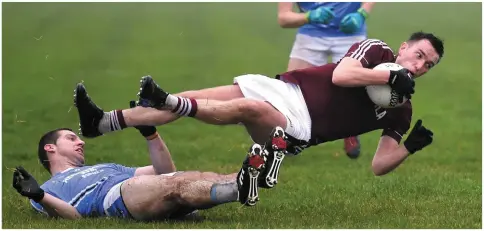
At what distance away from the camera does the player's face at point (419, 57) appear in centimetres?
658

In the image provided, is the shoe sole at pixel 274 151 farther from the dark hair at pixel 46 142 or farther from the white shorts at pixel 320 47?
the white shorts at pixel 320 47

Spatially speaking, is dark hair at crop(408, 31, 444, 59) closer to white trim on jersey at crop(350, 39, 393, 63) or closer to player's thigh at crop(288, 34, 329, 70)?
white trim on jersey at crop(350, 39, 393, 63)

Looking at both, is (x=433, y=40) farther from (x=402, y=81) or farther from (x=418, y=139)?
(x=418, y=139)

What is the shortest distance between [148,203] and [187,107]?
66cm

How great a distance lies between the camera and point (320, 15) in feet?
31.2

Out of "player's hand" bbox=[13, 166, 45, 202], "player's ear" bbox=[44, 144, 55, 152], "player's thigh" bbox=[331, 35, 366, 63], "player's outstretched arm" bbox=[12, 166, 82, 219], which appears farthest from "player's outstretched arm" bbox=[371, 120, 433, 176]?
"player's thigh" bbox=[331, 35, 366, 63]

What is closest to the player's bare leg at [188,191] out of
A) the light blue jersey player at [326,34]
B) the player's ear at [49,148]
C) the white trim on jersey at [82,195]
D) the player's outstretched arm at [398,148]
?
the white trim on jersey at [82,195]

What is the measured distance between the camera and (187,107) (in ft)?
20.2

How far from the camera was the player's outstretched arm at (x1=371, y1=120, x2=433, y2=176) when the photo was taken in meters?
6.84

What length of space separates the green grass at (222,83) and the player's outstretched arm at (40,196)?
130 millimetres

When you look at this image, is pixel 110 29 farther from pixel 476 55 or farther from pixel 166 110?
pixel 166 110

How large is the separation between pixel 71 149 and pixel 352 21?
3.85 meters

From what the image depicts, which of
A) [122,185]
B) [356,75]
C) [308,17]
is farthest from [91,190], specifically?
[308,17]

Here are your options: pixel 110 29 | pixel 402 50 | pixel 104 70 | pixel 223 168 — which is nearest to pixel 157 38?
pixel 110 29
